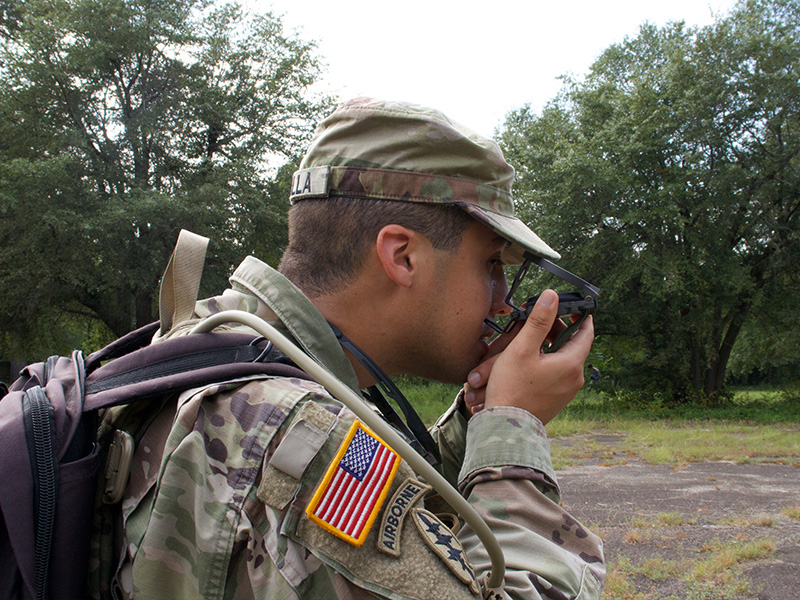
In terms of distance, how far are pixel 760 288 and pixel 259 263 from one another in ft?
71.4

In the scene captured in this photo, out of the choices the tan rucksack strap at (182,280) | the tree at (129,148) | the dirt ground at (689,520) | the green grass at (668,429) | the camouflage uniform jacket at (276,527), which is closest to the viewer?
the camouflage uniform jacket at (276,527)

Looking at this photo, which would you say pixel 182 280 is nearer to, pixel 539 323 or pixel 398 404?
pixel 398 404

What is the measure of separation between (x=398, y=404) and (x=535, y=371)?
1.35 ft

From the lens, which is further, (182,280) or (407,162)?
(407,162)

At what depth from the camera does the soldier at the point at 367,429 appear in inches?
43.6

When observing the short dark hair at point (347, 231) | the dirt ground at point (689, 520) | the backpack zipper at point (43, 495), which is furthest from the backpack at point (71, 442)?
the dirt ground at point (689, 520)

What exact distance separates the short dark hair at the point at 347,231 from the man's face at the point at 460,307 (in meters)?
0.05

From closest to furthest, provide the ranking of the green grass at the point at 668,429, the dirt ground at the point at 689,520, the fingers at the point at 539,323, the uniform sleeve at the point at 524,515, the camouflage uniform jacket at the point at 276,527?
the camouflage uniform jacket at the point at 276,527, the uniform sleeve at the point at 524,515, the fingers at the point at 539,323, the dirt ground at the point at 689,520, the green grass at the point at 668,429

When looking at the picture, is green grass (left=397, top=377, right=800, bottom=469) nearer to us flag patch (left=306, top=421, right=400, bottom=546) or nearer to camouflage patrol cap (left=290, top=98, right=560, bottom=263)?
camouflage patrol cap (left=290, top=98, right=560, bottom=263)

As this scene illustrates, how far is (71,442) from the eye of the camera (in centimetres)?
120

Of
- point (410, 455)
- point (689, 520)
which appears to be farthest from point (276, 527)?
point (689, 520)

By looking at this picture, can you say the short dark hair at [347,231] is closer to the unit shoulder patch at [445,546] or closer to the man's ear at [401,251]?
the man's ear at [401,251]

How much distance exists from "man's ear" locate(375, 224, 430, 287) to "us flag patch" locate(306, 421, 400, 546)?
2.06 ft

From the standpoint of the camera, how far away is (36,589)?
1.13m
